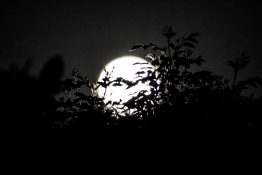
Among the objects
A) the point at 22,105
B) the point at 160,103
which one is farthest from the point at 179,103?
the point at 22,105

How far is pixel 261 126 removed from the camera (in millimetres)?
3180

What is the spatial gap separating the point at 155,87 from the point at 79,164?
1446mm

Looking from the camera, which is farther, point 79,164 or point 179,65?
point 179,65

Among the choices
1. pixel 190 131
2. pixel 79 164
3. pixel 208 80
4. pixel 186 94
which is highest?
pixel 208 80

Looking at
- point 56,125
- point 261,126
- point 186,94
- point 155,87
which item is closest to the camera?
point 261,126

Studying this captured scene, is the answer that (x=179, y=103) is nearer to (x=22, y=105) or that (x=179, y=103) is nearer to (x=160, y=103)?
(x=160, y=103)

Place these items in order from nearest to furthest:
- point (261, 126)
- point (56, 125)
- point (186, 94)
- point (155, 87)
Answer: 1. point (261, 126)
2. point (186, 94)
3. point (155, 87)
4. point (56, 125)

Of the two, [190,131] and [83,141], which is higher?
[190,131]

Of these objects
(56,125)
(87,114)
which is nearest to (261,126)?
(87,114)

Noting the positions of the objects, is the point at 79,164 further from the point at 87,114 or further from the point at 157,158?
the point at 157,158

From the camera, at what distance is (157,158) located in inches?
130

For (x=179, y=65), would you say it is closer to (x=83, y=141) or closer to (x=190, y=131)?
(x=190, y=131)

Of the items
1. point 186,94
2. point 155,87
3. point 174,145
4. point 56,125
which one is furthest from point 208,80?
point 56,125

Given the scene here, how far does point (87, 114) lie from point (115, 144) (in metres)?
0.56
